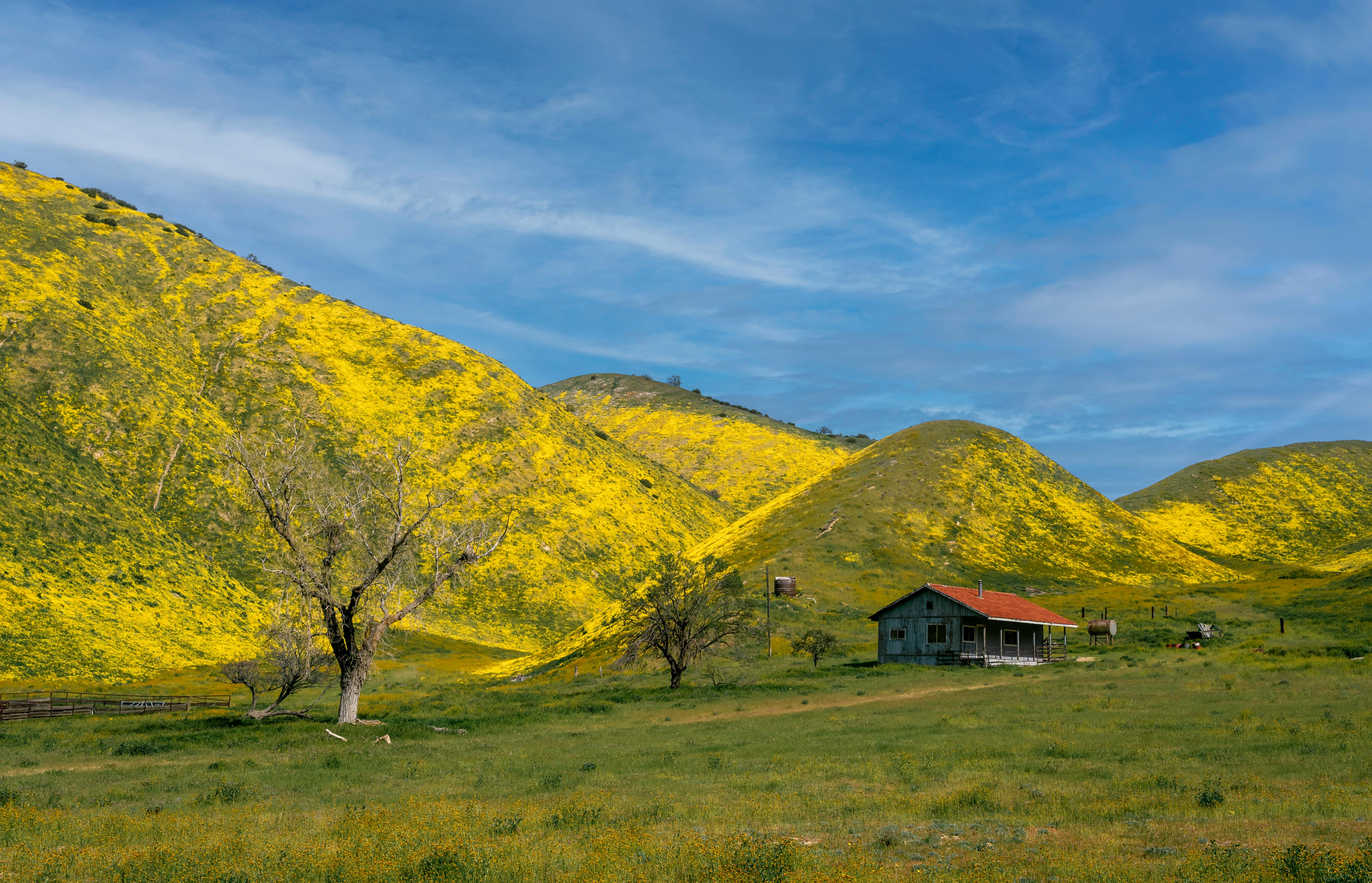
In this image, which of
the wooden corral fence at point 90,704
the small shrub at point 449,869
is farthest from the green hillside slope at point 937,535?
the small shrub at point 449,869

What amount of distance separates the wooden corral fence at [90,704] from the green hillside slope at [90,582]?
471 inches

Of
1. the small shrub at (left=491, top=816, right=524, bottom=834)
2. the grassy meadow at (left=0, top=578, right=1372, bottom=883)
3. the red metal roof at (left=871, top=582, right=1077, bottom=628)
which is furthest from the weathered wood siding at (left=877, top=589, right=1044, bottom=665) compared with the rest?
the small shrub at (left=491, top=816, right=524, bottom=834)

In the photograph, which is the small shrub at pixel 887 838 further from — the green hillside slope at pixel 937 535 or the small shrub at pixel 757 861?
the green hillside slope at pixel 937 535

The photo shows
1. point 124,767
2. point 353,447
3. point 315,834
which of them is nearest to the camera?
point 315,834

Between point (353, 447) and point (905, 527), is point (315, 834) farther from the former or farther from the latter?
point (353, 447)

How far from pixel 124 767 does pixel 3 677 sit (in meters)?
44.7

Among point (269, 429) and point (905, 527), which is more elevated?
point (269, 429)

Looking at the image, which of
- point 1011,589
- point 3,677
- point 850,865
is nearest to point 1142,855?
point 850,865

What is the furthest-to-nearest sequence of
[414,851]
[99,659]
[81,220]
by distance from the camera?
[81,220]
[99,659]
[414,851]

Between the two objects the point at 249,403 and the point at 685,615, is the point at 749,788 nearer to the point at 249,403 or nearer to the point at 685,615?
the point at 685,615

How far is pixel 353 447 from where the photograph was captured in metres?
125

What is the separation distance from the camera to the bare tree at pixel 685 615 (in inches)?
2356

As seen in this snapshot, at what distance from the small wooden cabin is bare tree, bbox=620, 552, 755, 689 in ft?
48.9

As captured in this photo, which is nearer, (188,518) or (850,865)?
(850,865)
